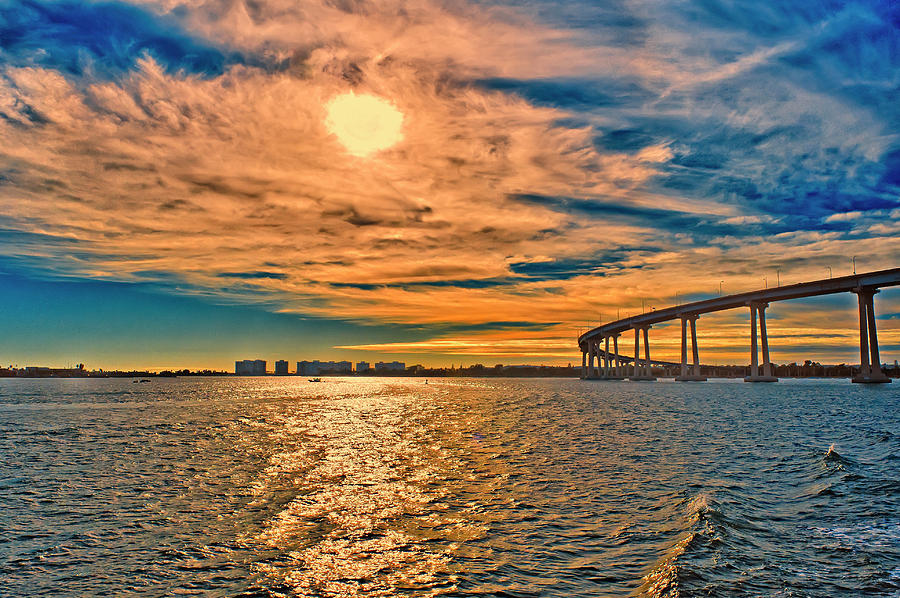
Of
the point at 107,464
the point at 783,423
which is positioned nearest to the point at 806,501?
the point at 107,464

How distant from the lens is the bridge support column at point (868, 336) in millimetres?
148375

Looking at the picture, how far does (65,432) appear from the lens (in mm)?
49219

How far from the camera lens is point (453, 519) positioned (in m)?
18.8

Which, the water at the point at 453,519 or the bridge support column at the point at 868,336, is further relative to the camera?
the bridge support column at the point at 868,336

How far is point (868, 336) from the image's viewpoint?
150m

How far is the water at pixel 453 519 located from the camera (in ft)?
43.3

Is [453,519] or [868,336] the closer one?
[453,519]

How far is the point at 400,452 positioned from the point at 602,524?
63.6ft

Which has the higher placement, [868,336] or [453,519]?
[868,336]

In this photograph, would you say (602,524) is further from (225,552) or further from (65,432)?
(65,432)

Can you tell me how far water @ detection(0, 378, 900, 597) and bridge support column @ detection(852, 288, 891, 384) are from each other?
449 feet

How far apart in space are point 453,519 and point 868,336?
175001 mm

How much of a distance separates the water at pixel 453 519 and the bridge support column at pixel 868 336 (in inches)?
5387

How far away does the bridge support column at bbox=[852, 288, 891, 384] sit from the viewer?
148 metres
